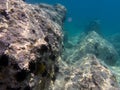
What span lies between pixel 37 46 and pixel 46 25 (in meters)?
1.29

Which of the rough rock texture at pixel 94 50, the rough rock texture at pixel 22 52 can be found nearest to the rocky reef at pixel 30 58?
the rough rock texture at pixel 22 52

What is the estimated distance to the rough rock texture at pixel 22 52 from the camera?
2854 mm

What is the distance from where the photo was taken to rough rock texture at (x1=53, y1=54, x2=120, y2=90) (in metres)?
5.30

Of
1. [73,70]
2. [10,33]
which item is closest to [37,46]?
[10,33]

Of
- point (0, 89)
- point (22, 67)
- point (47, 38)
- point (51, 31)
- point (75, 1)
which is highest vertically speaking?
point (75, 1)

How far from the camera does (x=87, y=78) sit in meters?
5.48

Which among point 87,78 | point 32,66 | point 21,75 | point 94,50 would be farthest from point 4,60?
point 94,50

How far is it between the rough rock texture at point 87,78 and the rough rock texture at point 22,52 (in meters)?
1.13

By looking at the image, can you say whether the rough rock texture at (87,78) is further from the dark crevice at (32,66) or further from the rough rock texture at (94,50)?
the rough rock texture at (94,50)

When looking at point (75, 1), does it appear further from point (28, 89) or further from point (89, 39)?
point (28, 89)

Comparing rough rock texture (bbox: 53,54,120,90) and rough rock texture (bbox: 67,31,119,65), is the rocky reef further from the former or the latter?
rough rock texture (bbox: 67,31,119,65)

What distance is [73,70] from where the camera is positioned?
6.23m

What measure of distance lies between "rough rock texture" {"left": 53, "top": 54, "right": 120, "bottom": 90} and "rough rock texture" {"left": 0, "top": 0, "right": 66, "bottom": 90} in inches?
44.6

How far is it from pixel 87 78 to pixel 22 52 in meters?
2.77
